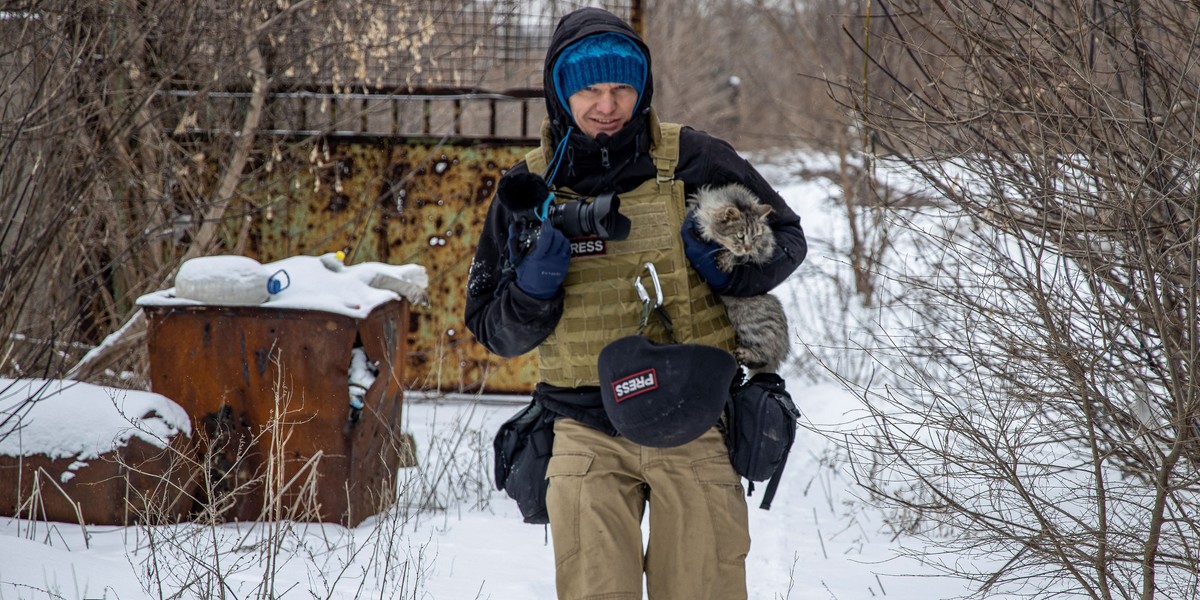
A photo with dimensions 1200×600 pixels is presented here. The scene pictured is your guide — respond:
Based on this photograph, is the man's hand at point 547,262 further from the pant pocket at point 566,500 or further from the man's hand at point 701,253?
the pant pocket at point 566,500

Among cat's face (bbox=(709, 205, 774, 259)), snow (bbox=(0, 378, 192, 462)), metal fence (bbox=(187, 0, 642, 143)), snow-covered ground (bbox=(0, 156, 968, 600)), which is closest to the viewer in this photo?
cat's face (bbox=(709, 205, 774, 259))

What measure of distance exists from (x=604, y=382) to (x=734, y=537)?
52 cm

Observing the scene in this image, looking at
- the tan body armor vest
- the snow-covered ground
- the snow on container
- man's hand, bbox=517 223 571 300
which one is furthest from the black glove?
the snow on container

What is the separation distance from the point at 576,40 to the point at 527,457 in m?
1.13

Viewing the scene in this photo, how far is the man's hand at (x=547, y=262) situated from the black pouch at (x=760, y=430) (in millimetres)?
593

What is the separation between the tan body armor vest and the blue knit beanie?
8.1 inches

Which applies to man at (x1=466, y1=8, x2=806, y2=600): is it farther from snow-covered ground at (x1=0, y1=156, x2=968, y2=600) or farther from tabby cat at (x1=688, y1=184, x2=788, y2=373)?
snow-covered ground at (x1=0, y1=156, x2=968, y2=600)

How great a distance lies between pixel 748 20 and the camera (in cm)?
2489

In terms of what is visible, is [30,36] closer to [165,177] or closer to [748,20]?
[165,177]

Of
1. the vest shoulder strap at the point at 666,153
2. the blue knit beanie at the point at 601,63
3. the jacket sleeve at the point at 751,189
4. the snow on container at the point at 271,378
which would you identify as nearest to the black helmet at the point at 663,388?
the jacket sleeve at the point at 751,189

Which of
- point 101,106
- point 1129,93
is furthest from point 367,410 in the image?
point 1129,93

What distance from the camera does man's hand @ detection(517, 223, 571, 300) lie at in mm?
2445

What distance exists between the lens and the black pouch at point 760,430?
2.55 metres

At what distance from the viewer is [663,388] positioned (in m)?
2.39
